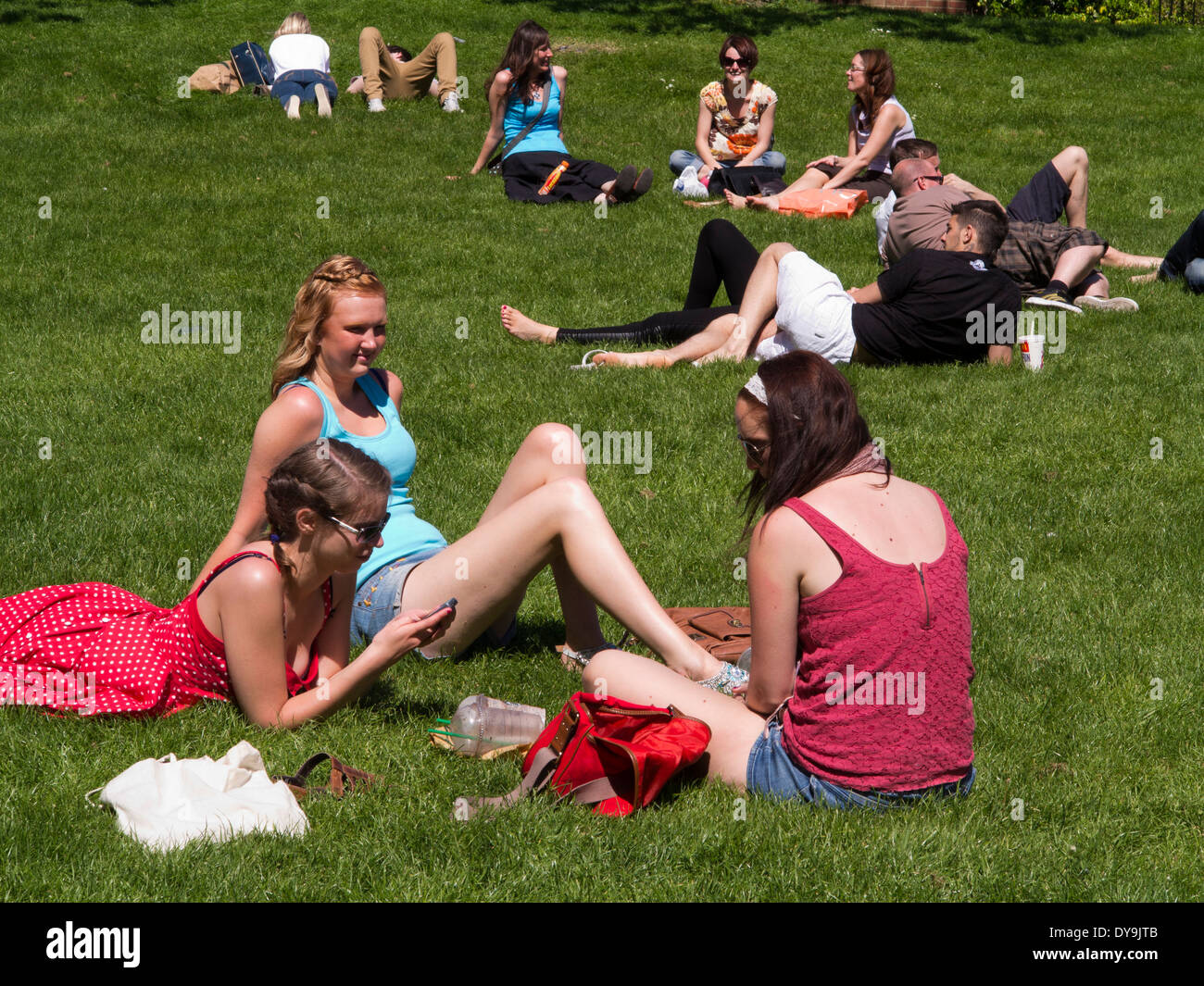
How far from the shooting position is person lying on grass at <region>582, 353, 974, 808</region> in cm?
350

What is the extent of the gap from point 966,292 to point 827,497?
17.2 feet

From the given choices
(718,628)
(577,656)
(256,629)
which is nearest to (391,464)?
(577,656)

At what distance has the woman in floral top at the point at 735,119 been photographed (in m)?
13.2

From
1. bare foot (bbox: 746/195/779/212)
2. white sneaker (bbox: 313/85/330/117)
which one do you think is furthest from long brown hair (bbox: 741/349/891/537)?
white sneaker (bbox: 313/85/330/117)

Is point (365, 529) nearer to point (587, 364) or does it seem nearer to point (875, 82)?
point (587, 364)

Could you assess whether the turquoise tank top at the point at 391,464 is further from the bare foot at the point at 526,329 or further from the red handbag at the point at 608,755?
the bare foot at the point at 526,329

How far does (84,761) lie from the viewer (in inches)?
155

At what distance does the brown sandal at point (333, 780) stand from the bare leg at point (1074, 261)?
25.3ft

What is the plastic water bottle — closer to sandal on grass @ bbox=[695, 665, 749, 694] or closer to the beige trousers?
sandal on grass @ bbox=[695, 665, 749, 694]

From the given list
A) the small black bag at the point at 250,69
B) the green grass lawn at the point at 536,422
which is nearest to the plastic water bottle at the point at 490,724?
the green grass lawn at the point at 536,422

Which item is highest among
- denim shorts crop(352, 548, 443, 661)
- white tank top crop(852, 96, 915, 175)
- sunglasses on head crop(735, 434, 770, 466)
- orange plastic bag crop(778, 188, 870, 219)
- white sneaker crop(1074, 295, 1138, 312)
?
white tank top crop(852, 96, 915, 175)

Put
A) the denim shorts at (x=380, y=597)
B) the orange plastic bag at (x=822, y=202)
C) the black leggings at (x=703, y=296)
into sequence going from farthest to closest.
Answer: the orange plastic bag at (x=822, y=202), the black leggings at (x=703, y=296), the denim shorts at (x=380, y=597)

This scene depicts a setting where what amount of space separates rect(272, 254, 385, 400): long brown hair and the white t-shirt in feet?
36.6
